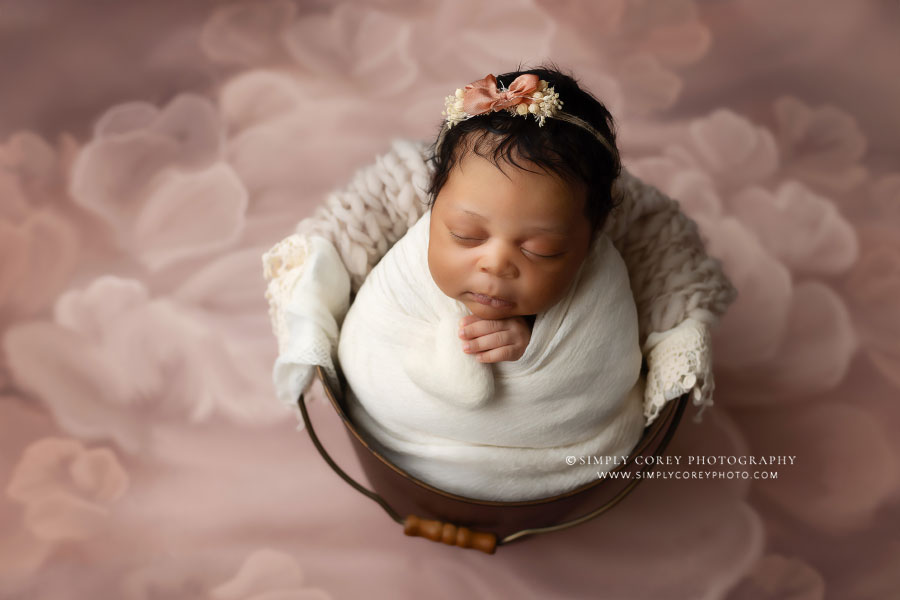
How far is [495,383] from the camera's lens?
1.33 m

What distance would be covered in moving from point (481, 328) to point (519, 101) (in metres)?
0.32

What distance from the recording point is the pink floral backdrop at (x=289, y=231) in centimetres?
160

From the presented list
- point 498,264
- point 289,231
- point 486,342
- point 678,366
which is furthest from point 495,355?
point 289,231

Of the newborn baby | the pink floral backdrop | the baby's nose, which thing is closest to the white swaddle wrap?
the newborn baby

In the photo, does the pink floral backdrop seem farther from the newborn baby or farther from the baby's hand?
the baby's hand

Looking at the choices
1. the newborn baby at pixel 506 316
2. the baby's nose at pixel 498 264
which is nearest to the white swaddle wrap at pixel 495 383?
the newborn baby at pixel 506 316

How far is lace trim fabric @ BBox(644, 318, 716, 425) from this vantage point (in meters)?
1.35

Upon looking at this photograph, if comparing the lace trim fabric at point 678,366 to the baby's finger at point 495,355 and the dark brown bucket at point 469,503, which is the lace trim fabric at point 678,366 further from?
the baby's finger at point 495,355

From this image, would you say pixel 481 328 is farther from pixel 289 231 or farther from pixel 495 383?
pixel 289 231

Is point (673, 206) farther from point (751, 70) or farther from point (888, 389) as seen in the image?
point (751, 70)

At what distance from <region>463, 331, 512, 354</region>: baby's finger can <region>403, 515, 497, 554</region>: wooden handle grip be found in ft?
1.02

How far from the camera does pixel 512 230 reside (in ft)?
3.80

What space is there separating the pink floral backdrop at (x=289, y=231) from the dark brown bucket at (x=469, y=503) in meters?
0.23

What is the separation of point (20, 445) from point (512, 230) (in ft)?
3.63
